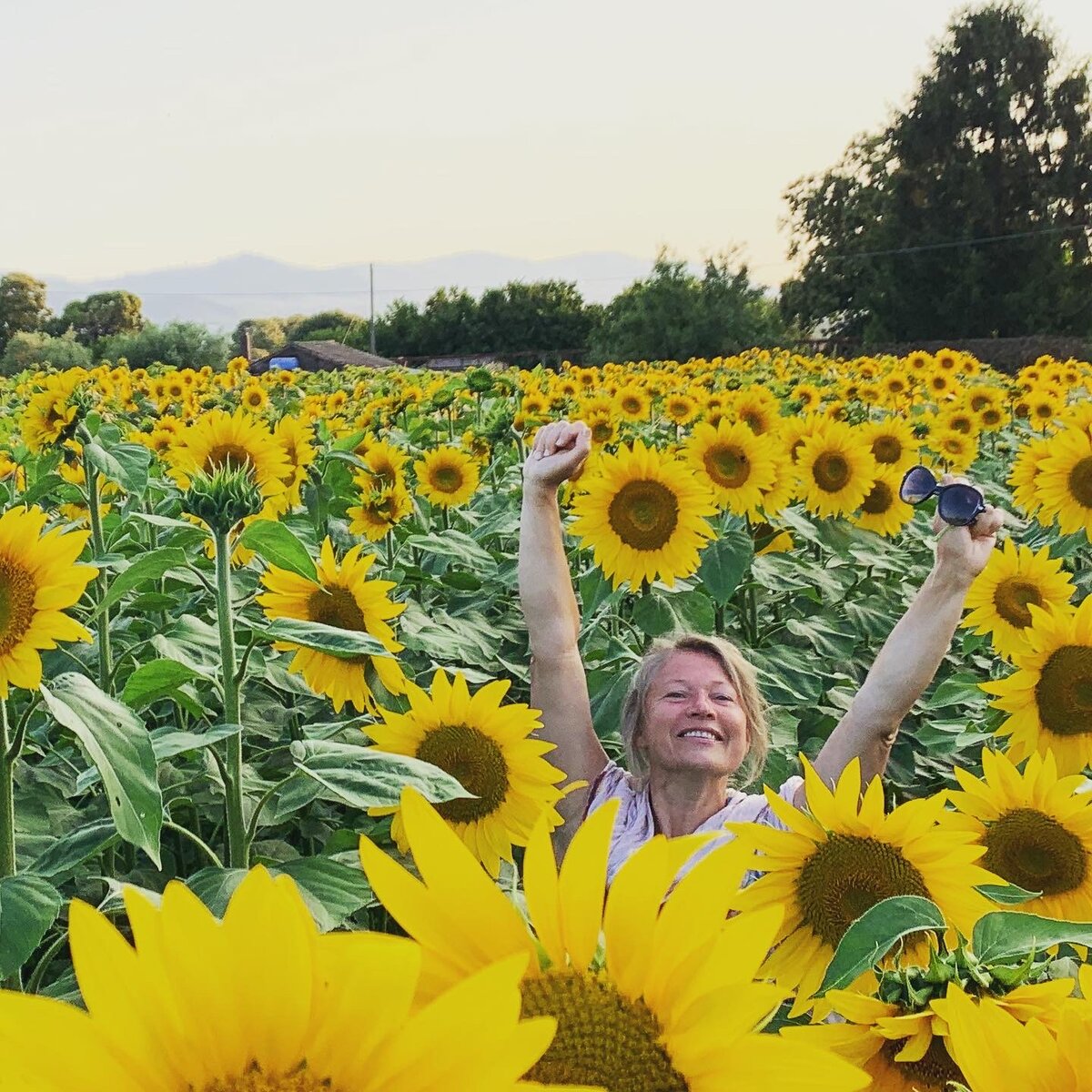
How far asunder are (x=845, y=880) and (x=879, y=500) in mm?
2904

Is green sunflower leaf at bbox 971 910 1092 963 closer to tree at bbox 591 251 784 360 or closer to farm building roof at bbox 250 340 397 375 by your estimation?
tree at bbox 591 251 784 360

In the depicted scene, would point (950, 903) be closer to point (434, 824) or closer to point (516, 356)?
point (434, 824)

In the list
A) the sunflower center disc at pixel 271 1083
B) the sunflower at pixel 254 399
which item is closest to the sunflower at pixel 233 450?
the sunflower center disc at pixel 271 1083

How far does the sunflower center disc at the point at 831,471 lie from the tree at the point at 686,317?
17103mm

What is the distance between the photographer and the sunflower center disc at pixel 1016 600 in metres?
2.77

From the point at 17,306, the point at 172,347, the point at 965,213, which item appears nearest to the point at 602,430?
the point at 172,347

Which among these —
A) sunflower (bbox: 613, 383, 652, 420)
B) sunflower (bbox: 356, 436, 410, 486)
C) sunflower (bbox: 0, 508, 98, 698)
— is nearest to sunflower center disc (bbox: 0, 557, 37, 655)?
sunflower (bbox: 0, 508, 98, 698)

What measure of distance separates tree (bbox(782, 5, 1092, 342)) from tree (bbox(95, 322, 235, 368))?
18.5 meters

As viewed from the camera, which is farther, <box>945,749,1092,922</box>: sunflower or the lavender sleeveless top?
the lavender sleeveless top

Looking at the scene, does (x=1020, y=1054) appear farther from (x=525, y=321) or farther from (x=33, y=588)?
(x=525, y=321)

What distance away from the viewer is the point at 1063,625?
201 centimetres

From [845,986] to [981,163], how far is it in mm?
39938

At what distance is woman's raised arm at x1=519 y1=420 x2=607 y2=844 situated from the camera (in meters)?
2.49

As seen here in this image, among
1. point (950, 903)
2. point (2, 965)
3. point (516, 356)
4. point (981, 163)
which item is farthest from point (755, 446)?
point (981, 163)
